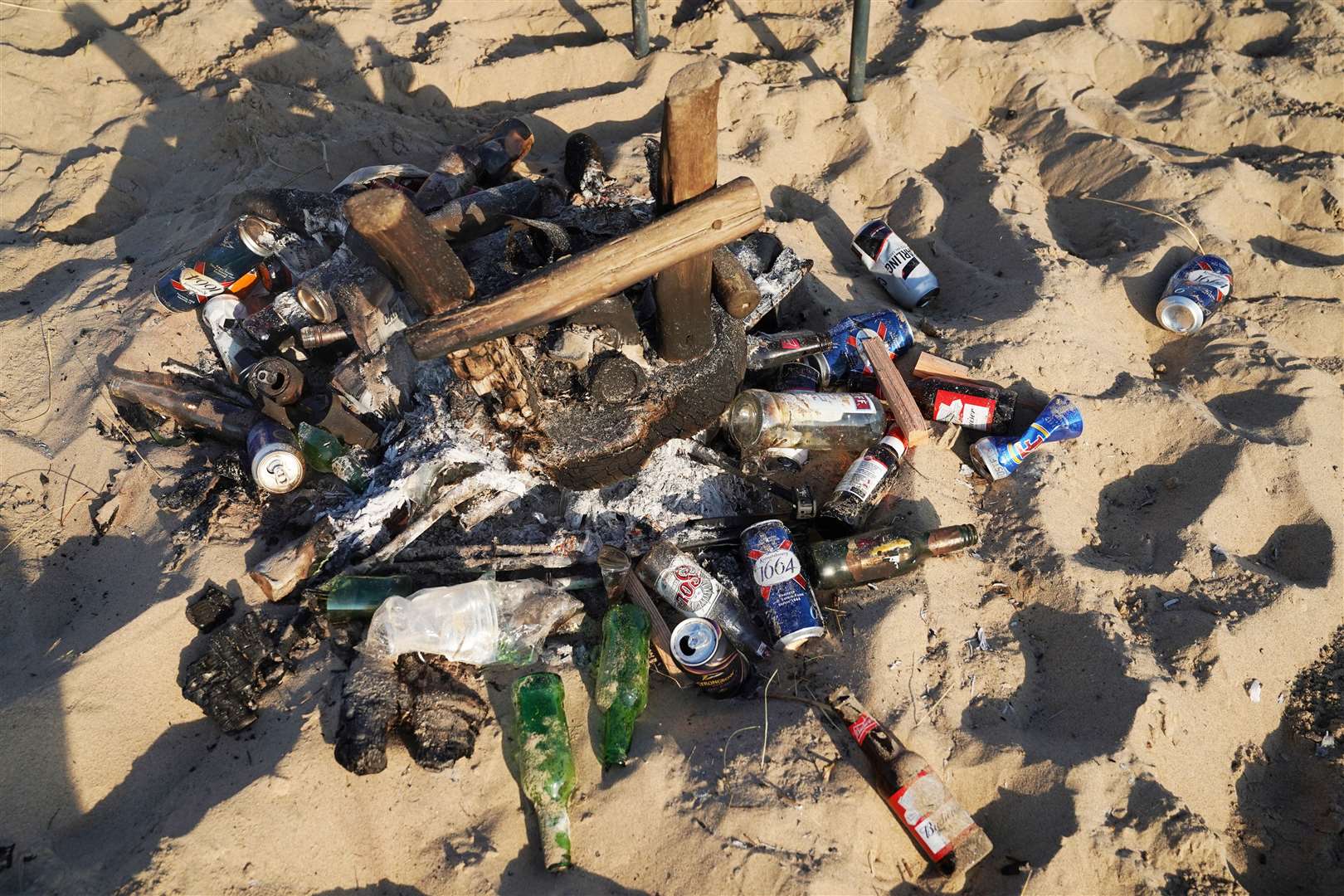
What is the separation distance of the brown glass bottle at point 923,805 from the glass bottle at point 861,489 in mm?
795

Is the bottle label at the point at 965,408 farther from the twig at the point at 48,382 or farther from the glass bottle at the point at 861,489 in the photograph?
the twig at the point at 48,382

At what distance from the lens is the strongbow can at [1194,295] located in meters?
3.65

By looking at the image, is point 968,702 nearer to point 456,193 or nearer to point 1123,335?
point 1123,335

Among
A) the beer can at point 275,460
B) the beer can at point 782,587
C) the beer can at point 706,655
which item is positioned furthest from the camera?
the beer can at point 275,460

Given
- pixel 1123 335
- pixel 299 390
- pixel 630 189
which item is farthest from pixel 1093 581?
pixel 299 390

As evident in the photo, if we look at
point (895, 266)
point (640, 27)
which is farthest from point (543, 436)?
point (640, 27)

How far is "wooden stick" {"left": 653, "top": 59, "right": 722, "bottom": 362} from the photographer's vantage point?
7.64ft

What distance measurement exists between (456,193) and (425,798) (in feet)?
8.73

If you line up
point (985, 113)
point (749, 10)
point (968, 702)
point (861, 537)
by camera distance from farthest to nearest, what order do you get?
1. point (749, 10)
2. point (985, 113)
3. point (861, 537)
4. point (968, 702)

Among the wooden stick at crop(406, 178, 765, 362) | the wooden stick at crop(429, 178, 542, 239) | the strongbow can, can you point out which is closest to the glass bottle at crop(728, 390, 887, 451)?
the wooden stick at crop(406, 178, 765, 362)

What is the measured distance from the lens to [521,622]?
2.73m

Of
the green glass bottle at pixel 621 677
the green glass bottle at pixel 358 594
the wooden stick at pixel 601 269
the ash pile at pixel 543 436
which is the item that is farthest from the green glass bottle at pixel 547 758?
the wooden stick at pixel 601 269

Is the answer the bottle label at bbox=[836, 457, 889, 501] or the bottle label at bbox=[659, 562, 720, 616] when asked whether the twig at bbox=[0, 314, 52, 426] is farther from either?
the bottle label at bbox=[836, 457, 889, 501]

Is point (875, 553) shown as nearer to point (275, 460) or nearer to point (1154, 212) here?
point (275, 460)
